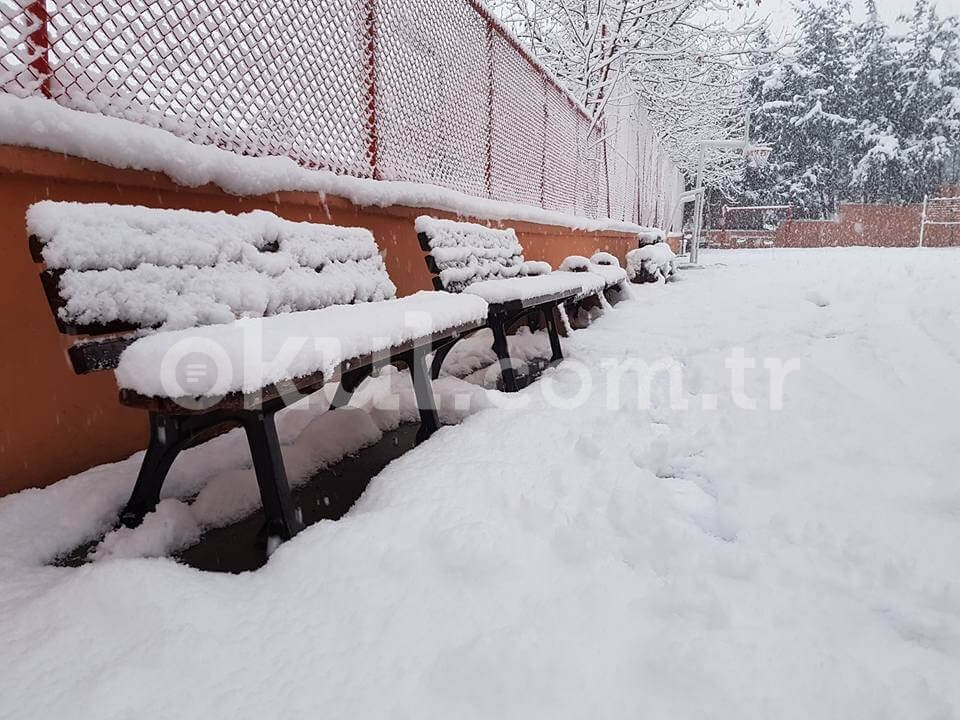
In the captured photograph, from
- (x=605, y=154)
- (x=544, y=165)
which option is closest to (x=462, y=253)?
(x=544, y=165)

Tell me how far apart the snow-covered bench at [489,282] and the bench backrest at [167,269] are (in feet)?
2.31

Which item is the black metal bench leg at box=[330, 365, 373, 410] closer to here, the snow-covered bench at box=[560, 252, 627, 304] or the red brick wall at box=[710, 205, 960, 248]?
the snow-covered bench at box=[560, 252, 627, 304]

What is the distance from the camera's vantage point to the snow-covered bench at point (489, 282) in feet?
10.2

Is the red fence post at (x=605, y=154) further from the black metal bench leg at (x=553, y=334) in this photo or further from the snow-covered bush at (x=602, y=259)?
the black metal bench leg at (x=553, y=334)

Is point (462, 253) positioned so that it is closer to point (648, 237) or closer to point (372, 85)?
point (372, 85)

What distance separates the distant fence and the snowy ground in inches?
58.1

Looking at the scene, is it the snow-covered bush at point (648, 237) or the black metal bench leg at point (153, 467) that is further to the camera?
the snow-covered bush at point (648, 237)

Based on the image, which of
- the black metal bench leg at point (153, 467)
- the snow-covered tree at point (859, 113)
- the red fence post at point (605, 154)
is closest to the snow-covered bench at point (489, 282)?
the black metal bench leg at point (153, 467)

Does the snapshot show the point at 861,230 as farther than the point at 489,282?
Yes

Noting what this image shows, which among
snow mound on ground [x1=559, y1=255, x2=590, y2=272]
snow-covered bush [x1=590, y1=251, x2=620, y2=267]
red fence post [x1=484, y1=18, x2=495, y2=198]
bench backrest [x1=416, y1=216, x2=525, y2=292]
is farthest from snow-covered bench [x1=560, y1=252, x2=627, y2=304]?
red fence post [x1=484, y1=18, x2=495, y2=198]

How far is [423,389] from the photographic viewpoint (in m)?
2.35

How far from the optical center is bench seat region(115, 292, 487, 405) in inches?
48.7

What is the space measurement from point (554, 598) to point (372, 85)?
11.1 feet

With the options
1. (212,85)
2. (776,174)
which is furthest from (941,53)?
(212,85)
